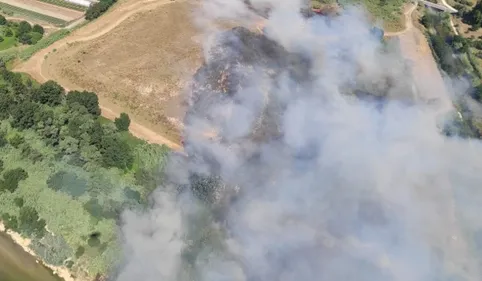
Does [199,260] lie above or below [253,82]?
below

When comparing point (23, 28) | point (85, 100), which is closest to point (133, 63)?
point (85, 100)

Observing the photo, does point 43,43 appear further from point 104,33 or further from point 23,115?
point 23,115

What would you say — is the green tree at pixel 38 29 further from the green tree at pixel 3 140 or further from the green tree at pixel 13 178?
the green tree at pixel 13 178

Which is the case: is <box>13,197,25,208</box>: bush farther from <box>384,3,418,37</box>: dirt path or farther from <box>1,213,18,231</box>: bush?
<box>384,3,418,37</box>: dirt path

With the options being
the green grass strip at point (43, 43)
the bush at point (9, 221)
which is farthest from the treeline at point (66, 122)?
the green grass strip at point (43, 43)

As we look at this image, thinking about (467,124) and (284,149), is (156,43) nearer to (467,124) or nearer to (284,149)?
(284,149)

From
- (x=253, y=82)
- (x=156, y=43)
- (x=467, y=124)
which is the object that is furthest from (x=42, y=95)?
(x=467, y=124)

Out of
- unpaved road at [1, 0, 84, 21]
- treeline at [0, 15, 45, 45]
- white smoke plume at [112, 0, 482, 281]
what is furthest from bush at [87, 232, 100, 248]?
unpaved road at [1, 0, 84, 21]
